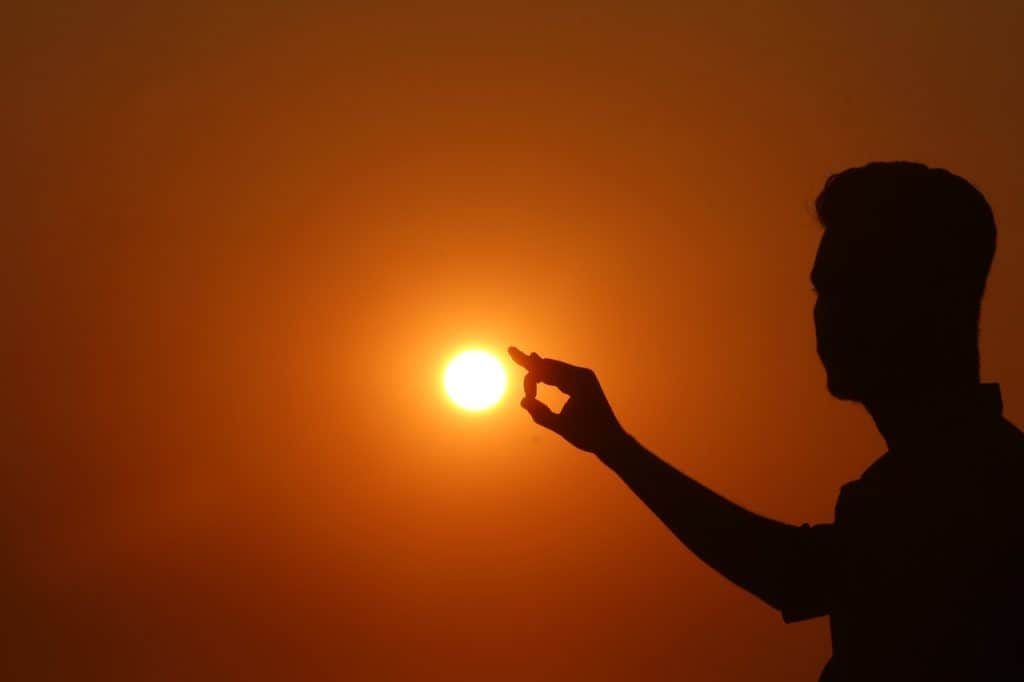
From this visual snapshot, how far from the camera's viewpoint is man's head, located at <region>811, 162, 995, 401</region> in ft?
1.63

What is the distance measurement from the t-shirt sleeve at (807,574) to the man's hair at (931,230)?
14cm

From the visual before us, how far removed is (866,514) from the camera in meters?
0.49

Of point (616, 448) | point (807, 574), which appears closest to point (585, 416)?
point (616, 448)

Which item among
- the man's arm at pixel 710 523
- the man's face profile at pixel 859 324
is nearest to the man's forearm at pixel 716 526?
the man's arm at pixel 710 523

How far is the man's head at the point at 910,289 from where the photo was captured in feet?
1.63

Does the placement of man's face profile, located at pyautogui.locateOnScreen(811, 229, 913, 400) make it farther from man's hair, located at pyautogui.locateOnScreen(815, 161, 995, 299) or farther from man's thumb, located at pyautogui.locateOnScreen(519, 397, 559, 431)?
man's thumb, located at pyautogui.locateOnScreen(519, 397, 559, 431)

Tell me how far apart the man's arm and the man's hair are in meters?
0.14

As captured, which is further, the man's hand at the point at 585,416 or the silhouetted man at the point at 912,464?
the man's hand at the point at 585,416

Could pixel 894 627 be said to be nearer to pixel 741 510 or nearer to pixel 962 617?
pixel 962 617

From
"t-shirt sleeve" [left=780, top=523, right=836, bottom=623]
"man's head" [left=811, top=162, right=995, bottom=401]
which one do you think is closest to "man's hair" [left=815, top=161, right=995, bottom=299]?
"man's head" [left=811, top=162, right=995, bottom=401]

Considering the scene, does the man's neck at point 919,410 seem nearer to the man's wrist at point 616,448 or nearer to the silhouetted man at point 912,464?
the silhouetted man at point 912,464

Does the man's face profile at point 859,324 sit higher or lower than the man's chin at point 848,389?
higher

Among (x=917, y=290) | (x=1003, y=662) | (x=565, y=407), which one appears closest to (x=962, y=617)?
(x=1003, y=662)

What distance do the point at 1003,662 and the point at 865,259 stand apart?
178 millimetres
